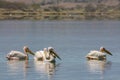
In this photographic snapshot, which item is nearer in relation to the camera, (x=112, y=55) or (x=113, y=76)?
(x=113, y=76)

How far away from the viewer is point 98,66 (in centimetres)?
2795

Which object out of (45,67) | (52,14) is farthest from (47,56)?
(52,14)

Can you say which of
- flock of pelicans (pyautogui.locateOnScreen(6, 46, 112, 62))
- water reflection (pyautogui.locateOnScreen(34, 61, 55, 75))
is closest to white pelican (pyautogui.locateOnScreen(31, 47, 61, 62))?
flock of pelicans (pyautogui.locateOnScreen(6, 46, 112, 62))

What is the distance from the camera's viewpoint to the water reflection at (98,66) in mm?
26484

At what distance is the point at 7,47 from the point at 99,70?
1243 cm

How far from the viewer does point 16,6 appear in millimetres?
134125

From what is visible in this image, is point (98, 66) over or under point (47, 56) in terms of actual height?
under

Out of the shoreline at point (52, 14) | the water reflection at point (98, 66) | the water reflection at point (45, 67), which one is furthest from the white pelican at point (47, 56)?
the shoreline at point (52, 14)

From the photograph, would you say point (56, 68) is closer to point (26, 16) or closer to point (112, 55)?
point (112, 55)

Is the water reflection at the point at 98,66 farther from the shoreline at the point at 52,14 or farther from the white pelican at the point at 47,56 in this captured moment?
the shoreline at the point at 52,14

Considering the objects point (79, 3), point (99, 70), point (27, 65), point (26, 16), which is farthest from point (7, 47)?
point (79, 3)

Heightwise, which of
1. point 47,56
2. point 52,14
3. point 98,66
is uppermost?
point 52,14

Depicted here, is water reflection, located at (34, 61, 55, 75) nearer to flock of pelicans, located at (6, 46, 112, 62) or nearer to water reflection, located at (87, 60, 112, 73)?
flock of pelicans, located at (6, 46, 112, 62)

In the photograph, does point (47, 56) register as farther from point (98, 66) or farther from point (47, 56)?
point (98, 66)
